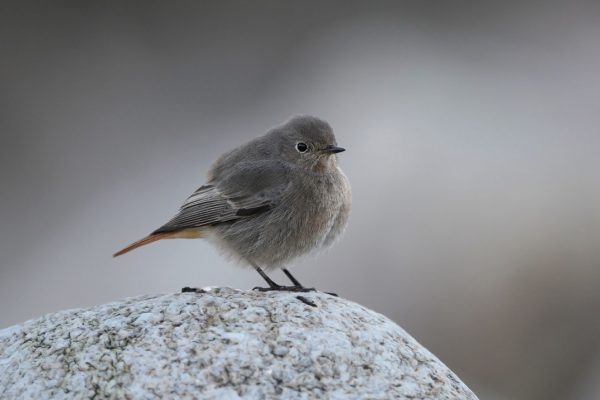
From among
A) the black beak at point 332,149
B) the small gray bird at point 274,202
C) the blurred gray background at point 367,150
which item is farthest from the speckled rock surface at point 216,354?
the blurred gray background at point 367,150

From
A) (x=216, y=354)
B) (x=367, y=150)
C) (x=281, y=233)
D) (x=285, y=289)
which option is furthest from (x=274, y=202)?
(x=367, y=150)

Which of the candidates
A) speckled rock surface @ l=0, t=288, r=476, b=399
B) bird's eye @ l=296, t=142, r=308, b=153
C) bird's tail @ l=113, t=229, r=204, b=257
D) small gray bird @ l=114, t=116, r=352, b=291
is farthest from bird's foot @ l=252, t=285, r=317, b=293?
bird's eye @ l=296, t=142, r=308, b=153

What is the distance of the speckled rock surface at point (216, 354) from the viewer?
389cm

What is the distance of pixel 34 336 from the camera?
4398 mm

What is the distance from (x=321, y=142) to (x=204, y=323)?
2495mm

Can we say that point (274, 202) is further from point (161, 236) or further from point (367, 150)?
point (367, 150)

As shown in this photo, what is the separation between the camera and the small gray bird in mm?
5969

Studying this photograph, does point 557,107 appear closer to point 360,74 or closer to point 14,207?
point 360,74

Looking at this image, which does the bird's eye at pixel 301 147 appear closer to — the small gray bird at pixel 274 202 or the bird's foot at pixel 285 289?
the small gray bird at pixel 274 202

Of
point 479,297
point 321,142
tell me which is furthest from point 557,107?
point 321,142

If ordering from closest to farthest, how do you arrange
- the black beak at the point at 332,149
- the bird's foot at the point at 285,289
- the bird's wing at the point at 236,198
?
the bird's foot at the point at 285,289
the bird's wing at the point at 236,198
the black beak at the point at 332,149

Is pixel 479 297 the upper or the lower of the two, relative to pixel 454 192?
lower

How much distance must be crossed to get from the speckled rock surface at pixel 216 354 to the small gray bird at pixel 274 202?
1.23 m

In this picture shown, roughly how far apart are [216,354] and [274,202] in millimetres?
2169
